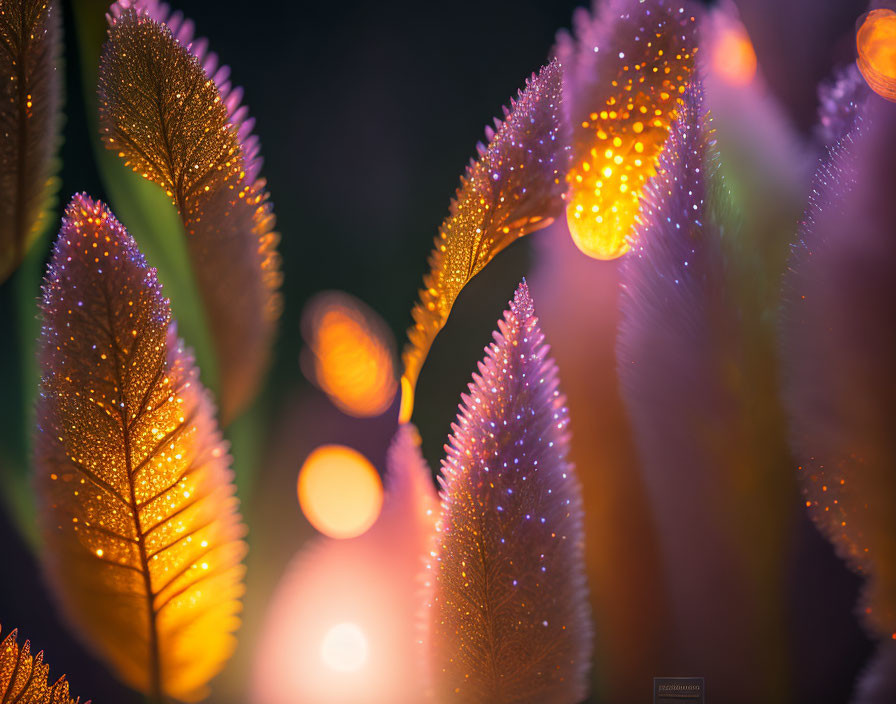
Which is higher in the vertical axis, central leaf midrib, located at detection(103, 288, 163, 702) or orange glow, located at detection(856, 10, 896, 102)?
orange glow, located at detection(856, 10, 896, 102)

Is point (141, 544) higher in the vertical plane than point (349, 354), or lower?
lower

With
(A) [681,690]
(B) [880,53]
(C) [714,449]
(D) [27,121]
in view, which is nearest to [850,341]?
(C) [714,449]

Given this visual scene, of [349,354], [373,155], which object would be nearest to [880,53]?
[373,155]

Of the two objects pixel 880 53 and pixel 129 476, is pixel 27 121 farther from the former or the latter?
pixel 880 53

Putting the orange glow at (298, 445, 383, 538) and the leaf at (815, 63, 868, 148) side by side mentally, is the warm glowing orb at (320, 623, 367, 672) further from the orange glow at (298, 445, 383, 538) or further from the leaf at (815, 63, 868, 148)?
the leaf at (815, 63, 868, 148)

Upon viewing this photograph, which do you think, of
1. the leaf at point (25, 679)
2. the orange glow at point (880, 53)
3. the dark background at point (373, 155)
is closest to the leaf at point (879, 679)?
the dark background at point (373, 155)

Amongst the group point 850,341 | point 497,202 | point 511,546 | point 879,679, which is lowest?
point 879,679

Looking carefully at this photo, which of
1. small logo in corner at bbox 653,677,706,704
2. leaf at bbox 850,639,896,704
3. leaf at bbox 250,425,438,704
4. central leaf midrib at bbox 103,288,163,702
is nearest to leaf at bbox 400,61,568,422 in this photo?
leaf at bbox 250,425,438,704
